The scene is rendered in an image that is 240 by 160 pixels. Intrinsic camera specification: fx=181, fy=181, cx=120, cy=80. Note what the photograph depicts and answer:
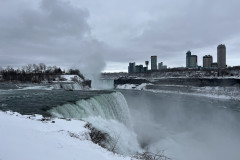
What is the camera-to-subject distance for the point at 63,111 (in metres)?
12.5

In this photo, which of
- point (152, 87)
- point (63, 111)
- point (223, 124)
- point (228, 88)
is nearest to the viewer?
point (63, 111)

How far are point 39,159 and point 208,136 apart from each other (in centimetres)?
2066

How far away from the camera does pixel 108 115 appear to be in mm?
15992

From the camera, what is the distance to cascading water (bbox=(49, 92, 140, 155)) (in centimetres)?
1165

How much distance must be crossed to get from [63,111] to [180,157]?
34.2 feet

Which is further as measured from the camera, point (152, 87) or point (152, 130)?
point (152, 87)

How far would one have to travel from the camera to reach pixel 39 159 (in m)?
4.09

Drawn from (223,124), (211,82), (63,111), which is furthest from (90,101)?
(211,82)

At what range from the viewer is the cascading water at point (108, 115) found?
11649mm

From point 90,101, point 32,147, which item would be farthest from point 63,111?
point 32,147

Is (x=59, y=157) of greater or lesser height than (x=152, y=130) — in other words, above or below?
above

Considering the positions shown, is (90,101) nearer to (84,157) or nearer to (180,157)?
(180,157)

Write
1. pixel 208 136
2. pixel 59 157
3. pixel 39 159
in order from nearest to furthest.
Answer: pixel 39 159 < pixel 59 157 < pixel 208 136

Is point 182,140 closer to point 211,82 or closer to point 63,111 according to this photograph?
point 63,111
